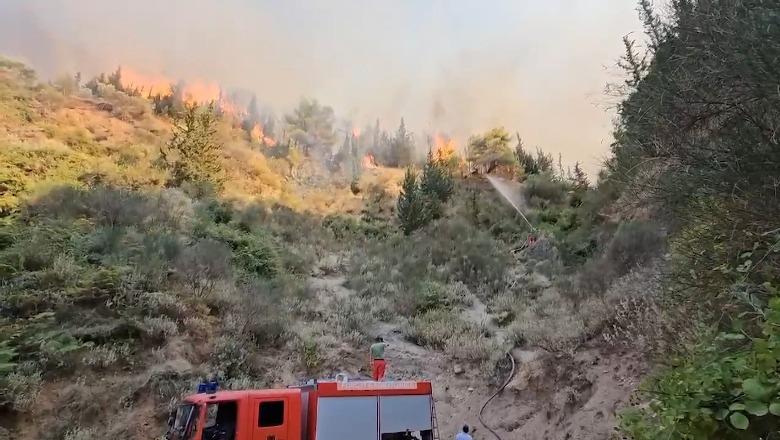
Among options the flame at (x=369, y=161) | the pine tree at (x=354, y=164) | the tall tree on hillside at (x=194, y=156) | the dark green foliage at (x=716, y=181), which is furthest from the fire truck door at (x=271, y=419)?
the flame at (x=369, y=161)

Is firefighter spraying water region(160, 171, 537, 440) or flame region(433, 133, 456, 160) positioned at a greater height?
flame region(433, 133, 456, 160)

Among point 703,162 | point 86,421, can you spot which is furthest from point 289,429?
point 703,162

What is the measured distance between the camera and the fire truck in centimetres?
598

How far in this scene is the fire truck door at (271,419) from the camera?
6.00 m

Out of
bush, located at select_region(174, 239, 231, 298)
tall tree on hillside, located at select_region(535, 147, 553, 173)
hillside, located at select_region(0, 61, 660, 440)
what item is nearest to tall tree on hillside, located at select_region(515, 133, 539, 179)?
tall tree on hillside, located at select_region(535, 147, 553, 173)

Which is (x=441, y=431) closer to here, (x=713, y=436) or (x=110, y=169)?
(x=713, y=436)

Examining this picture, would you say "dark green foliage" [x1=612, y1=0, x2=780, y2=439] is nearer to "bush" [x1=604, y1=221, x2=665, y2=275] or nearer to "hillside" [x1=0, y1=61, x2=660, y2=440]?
"hillside" [x1=0, y1=61, x2=660, y2=440]

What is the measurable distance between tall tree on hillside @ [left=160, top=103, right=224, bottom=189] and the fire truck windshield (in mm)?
18021

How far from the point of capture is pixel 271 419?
241 inches

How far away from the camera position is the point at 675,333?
18.5ft

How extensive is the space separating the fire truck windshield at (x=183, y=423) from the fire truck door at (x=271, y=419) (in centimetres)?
78

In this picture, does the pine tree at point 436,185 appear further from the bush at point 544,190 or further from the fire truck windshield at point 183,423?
the fire truck windshield at point 183,423

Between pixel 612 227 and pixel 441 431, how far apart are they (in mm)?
11379

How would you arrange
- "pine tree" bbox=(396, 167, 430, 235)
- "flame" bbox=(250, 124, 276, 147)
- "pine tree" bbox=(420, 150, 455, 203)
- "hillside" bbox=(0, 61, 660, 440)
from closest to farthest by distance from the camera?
"hillside" bbox=(0, 61, 660, 440)
"pine tree" bbox=(396, 167, 430, 235)
"pine tree" bbox=(420, 150, 455, 203)
"flame" bbox=(250, 124, 276, 147)
